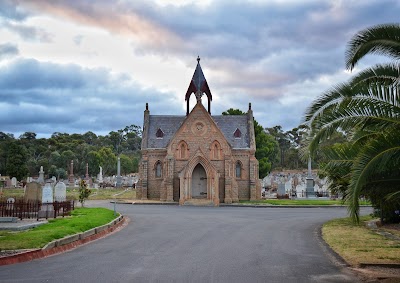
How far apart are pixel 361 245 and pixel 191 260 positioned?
6410mm

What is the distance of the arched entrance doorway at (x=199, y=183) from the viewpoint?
151 ft

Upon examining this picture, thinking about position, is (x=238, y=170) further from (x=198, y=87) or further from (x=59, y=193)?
(x=59, y=193)

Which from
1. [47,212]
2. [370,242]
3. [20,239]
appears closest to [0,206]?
[47,212]

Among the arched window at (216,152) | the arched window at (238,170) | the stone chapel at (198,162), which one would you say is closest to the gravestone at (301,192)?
the stone chapel at (198,162)

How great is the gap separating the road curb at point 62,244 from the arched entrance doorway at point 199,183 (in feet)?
83.3

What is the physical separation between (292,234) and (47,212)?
11689mm

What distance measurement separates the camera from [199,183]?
1822 inches

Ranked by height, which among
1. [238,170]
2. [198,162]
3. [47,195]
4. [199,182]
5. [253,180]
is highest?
[198,162]

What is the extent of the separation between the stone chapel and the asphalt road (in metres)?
24.6

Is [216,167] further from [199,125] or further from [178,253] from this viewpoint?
[178,253]

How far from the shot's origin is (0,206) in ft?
72.9

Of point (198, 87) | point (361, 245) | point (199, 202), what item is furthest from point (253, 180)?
point (361, 245)

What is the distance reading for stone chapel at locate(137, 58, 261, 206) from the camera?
1754 inches

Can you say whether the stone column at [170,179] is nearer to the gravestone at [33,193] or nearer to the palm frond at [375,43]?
the gravestone at [33,193]
